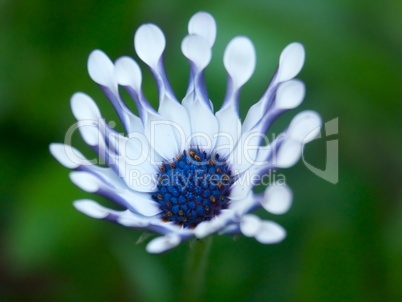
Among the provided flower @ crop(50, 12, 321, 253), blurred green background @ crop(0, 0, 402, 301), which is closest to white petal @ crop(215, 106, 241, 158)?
flower @ crop(50, 12, 321, 253)

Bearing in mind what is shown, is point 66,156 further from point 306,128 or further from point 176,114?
point 306,128

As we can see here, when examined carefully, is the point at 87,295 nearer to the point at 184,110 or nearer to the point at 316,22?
the point at 184,110

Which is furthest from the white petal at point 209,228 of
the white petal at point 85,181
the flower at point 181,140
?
the white petal at point 85,181

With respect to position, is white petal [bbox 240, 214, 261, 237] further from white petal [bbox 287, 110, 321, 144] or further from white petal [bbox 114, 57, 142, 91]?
white petal [bbox 114, 57, 142, 91]

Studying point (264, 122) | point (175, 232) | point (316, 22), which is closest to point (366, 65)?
point (316, 22)

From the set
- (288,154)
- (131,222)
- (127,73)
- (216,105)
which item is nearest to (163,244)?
(131,222)

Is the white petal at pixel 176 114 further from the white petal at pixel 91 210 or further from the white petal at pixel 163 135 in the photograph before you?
the white petal at pixel 91 210
